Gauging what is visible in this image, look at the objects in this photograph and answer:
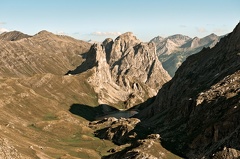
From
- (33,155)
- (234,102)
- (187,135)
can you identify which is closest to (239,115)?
(234,102)

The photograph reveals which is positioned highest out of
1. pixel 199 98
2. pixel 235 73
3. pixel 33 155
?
pixel 235 73

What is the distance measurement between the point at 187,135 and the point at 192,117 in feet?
56.4

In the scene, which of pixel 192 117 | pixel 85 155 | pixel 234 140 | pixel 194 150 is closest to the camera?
pixel 234 140

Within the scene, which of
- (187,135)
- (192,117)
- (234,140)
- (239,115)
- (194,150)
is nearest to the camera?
(234,140)

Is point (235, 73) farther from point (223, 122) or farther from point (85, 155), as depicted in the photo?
point (85, 155)

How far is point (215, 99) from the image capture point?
178 meters

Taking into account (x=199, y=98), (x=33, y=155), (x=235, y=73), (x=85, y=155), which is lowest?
(x=85, y=155)

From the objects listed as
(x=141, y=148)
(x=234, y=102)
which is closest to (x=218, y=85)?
(x=234, y=102)

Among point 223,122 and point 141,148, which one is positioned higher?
point 223,122

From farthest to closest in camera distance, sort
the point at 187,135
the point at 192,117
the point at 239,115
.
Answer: the point at 192,117 < the point at 187,135 < the point at 239,115

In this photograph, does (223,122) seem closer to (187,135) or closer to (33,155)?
(187,135)

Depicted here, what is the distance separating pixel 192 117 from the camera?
183875 millimetres

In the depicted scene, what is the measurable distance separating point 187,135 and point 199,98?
2936 cm

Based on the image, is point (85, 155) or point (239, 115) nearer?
point (239, 115)
